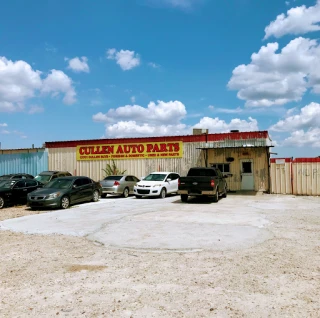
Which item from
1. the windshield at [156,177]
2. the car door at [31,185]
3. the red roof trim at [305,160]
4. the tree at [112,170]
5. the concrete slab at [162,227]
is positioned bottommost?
the concrete slab at [162,227]

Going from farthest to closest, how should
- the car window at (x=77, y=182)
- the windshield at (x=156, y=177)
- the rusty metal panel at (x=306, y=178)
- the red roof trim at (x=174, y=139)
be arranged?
1. the red roof trim at (x=174, y=139)
2. the rusty metal panel at (x=306, y=178)
3. the windshield at (x=156, y=177)
4. the car window at (x=77, y=182)

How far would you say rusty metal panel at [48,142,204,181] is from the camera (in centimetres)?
2472

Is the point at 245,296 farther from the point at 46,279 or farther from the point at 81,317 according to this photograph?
the point at 46,279

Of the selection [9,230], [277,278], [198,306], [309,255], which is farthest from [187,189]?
[198,306]

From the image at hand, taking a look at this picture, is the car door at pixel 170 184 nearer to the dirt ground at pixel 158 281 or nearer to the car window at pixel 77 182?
the car window at pixel 77 182

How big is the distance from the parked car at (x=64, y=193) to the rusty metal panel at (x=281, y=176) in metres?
11.6

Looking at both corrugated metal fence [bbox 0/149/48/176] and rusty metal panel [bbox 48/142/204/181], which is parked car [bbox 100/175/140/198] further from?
corrugated metal fence [bbox 0/149/48/176]

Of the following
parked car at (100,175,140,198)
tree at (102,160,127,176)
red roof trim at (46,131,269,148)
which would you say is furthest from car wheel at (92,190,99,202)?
red roof trim at (46,131,269,148)

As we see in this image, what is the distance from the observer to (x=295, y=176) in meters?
21.9

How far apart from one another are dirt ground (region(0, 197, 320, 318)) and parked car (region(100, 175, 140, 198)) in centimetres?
1250

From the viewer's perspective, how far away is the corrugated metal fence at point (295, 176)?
21516 mm

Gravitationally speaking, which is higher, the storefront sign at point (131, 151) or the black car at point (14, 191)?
the storefront sign at point (131, 151)

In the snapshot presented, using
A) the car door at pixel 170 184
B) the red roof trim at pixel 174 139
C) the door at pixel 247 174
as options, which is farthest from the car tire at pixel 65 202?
the door at pixel 247 174

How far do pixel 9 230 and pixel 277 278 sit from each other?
808 cm
